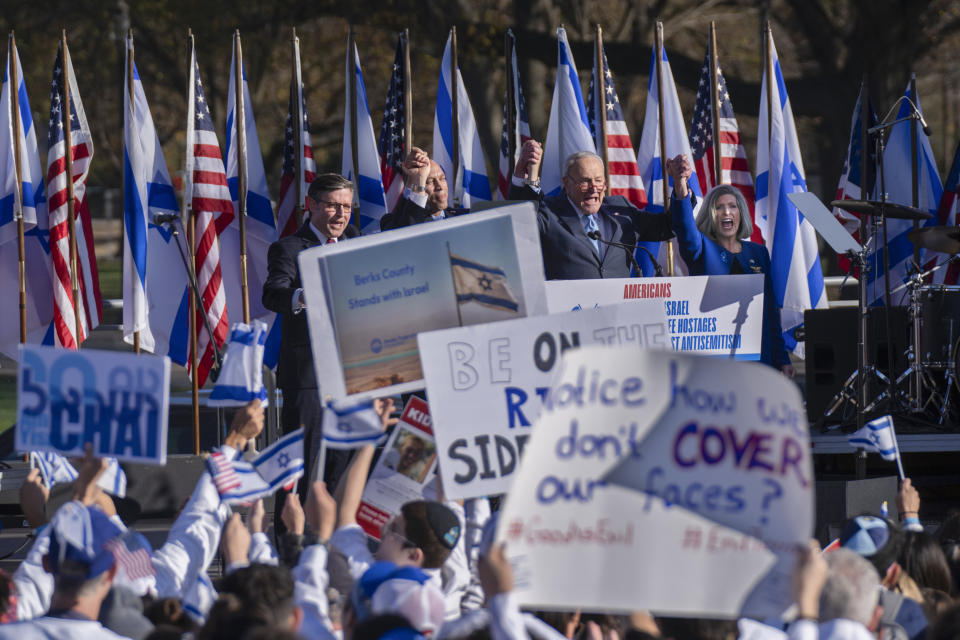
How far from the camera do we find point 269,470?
5.37 metres

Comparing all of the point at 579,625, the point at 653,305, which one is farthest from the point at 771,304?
the point at 579,625

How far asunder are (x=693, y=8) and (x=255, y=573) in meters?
20.9

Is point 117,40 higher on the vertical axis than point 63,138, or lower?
higher

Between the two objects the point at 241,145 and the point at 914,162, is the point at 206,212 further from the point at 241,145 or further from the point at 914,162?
the point at 914,162

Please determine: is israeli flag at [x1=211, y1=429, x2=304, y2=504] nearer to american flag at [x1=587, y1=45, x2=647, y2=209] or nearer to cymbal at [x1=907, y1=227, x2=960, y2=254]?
cymbal at [x1=907, y1=227, x2=960, y2=254]

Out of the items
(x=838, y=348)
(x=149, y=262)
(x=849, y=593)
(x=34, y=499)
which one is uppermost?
(x=149, y=262)

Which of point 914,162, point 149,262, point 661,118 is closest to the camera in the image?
point 149,262

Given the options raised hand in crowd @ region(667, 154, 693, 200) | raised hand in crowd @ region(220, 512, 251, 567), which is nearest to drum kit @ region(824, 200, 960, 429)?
raised hand in crowd @ region(667, 154, 693, 200)

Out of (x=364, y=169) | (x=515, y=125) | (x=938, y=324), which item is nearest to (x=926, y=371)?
(x=938, y=324)

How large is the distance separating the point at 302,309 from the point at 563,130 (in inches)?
193

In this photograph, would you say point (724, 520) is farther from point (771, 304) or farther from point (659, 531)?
point (771, 304)

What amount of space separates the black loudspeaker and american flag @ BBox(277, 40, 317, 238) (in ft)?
12.9

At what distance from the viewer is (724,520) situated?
12.9ft

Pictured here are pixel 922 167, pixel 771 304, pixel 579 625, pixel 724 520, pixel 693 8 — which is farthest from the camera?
pixel 693 8
